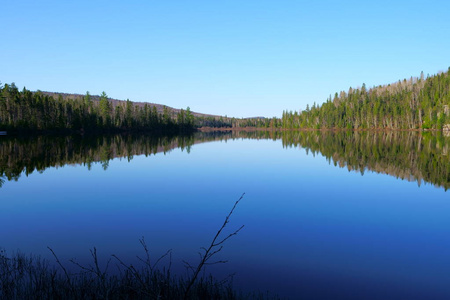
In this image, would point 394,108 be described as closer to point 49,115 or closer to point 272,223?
point 49,115

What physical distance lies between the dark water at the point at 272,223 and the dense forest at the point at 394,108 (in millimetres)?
111457

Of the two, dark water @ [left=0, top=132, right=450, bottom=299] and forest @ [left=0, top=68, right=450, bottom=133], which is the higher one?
forest @ [left=0, top=68, right=450, bottom=133]

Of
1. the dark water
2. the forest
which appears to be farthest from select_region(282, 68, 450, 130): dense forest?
the dark water

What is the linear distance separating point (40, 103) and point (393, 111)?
131 metres

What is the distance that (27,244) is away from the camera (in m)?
9.82

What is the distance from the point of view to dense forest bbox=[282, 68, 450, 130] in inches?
4582

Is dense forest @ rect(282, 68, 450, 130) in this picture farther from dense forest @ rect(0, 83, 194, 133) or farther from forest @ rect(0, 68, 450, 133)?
dense forest @ rect(0, 83, 194, 133)

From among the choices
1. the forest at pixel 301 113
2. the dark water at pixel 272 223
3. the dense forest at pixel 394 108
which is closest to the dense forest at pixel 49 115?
the forest at pixel 301 113

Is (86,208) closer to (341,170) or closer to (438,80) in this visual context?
(341,170)

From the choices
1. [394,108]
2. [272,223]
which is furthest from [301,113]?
[272,223]

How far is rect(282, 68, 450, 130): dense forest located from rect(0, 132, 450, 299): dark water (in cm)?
11146

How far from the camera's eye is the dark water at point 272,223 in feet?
25.2

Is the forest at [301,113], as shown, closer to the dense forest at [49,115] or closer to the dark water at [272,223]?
the dense forest at [49,115]

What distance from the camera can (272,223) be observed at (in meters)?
12.0
